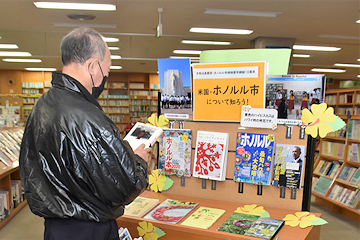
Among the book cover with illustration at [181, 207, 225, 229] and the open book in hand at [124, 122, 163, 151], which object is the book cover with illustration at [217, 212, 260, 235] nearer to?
the book cover with illustration at [181, 207, 225, 229]

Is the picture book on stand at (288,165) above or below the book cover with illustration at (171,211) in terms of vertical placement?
above

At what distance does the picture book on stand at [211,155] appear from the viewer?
155cm

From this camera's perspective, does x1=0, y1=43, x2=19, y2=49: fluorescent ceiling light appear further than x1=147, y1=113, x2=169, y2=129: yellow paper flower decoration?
Yes

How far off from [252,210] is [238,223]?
0.16 meters

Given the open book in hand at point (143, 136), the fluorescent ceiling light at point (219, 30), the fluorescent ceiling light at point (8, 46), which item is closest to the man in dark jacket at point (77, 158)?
the open book in hand at point (143, 136)

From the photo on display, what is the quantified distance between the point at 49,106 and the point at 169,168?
0.84m

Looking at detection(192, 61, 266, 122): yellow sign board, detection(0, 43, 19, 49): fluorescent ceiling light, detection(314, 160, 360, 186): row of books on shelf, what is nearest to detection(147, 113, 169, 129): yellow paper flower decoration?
detection(192, 61, 266, 122): yellow sign board

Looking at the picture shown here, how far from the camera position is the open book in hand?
1.34 m

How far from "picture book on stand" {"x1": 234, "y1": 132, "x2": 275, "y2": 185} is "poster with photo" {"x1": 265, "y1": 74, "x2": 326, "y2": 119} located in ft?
0.54

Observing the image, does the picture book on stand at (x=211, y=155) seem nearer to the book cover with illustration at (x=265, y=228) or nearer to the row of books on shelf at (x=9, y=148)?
the book cover with illustration at (x=265, y=228)

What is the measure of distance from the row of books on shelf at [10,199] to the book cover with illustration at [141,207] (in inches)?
111

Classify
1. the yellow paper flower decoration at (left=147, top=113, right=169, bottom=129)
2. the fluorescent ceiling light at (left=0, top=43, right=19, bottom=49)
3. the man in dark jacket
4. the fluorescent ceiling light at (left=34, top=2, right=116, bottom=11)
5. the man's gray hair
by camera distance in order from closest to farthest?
1. the man in dark jacket
2. the man's gray hair
3. the yellow paper flower decoration at (left=147, top=113, right=169, bottom=129)
4. the fluorescent ceiling light at (left=34, top=2, right=116, bottom=11)
5. the fluorescent ceiling light at (left=0, top=43, right=19, bottom=49)

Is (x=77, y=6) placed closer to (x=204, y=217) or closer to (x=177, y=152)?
(x=177, y=152)

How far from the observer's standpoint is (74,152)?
0.98 meters
